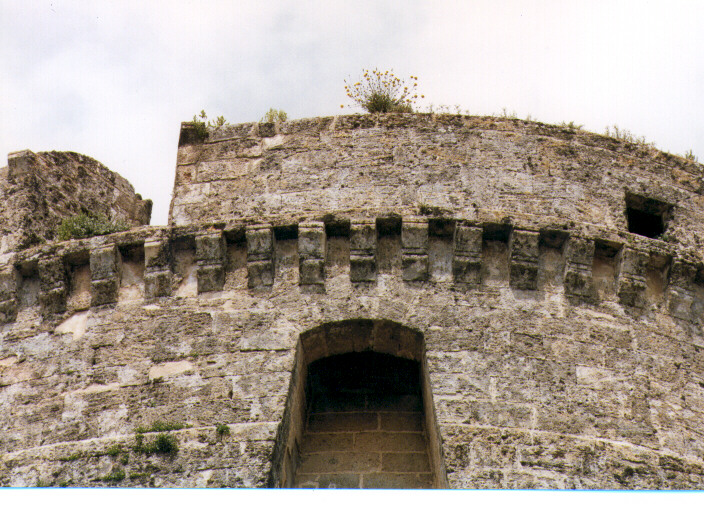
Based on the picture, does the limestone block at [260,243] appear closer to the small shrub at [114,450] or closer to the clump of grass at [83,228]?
the clump of grass at [83,228]

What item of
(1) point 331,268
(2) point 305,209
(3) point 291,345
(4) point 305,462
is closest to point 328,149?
(2) point 305,209

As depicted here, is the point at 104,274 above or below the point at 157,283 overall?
above

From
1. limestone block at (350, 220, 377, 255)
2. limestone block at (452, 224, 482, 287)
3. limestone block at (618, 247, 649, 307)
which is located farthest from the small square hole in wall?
limestone block at (350, 220, 377, 255)

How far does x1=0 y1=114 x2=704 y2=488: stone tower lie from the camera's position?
259 inches

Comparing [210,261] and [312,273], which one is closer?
[312,273]

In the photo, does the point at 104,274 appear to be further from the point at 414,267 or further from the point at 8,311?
the point at 414,267

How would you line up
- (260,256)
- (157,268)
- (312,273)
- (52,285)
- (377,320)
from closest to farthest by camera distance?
(377,320) → (312,273) → (260,256) → (157,268) → (52,285)

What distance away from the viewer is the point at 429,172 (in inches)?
319

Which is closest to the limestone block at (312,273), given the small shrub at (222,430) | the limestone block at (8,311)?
the small shrub at (222,430)

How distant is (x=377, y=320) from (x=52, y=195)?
11.4ft

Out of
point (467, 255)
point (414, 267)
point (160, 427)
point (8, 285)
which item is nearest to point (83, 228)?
point (8, 285)

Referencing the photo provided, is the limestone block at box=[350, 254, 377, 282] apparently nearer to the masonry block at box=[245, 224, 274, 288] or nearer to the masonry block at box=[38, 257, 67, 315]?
the masonry block at box=[245, 224, 274, 288]

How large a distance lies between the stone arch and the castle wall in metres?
0.08

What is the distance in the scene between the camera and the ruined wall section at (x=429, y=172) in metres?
7.98
